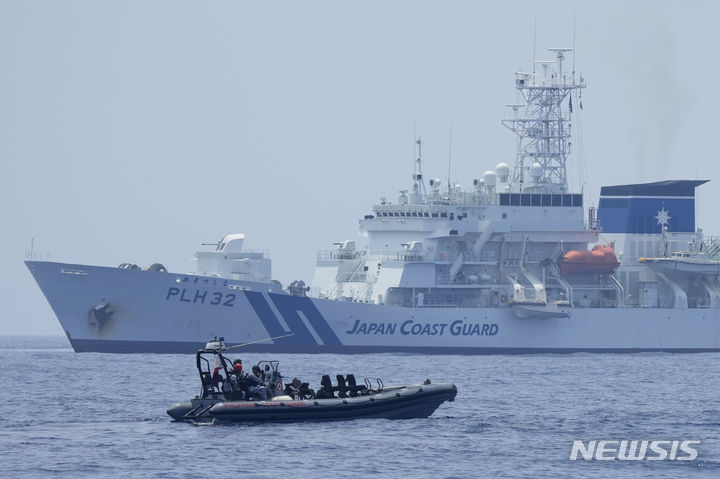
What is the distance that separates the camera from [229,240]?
5453 cm

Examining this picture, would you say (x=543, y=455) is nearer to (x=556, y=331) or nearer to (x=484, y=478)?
(x=484, y=478)

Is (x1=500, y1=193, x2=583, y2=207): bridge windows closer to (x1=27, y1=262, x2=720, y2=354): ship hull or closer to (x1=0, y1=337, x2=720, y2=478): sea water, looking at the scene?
(x1=27, y1=262, x2=720, y2=354): ship hull

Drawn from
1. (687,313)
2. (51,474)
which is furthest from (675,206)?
(51,474)

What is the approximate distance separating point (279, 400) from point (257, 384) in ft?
2.41

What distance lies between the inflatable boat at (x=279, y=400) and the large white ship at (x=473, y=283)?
2104 cm

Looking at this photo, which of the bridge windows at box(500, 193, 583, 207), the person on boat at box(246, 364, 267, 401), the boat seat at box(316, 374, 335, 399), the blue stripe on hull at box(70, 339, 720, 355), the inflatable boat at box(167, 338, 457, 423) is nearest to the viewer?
the inflatable boat at box(167, 338, 457, 423)

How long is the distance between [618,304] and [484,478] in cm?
3396

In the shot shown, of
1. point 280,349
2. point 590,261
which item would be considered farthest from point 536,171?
point 280,349

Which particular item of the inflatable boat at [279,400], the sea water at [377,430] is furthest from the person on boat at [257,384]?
the sea water at [377,430]

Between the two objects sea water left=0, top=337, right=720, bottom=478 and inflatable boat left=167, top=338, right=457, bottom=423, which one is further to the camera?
inflatable boat left=167, top=338, right=457, bottom=423

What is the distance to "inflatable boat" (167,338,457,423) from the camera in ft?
96.1

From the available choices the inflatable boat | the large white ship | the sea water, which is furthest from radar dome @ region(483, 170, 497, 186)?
the inflatable boat

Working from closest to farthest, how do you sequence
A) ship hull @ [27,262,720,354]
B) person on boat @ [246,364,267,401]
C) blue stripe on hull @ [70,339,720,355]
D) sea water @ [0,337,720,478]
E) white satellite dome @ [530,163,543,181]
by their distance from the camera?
sea water @ [0,337,720,478] → person on boat @ [246,364,267,401] → ship hull @ [27,262,720,354] → blue stripe on hull @ [70,339,720,355] → white satellite dome @ [530,163,543,181]

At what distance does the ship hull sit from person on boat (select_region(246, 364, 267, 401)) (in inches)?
829
